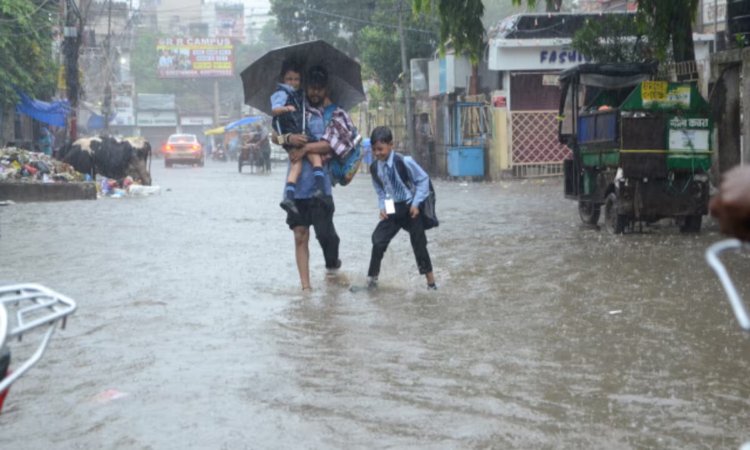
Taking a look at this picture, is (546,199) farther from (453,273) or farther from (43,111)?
(43,111)

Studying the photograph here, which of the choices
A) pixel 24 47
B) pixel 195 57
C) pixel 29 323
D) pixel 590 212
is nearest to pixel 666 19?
pixel 590 212

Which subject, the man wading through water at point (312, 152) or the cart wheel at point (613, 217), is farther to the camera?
the cart wheel at point (613, 217)

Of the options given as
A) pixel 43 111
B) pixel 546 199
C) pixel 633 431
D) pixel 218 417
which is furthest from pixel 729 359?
pixel 43 111

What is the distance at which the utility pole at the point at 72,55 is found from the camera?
27581 millimetres

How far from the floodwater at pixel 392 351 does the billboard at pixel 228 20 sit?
255 ft

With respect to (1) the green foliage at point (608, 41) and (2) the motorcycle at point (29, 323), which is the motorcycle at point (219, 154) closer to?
(1) the green foliage at point (608, 41)

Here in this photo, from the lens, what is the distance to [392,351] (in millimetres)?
5887

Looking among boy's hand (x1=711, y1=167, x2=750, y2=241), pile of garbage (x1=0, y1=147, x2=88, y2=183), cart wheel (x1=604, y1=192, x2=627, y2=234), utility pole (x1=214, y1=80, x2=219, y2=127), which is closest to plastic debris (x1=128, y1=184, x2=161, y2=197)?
pile of garbage (x1=0, y1=147, x2=88, y2=183)

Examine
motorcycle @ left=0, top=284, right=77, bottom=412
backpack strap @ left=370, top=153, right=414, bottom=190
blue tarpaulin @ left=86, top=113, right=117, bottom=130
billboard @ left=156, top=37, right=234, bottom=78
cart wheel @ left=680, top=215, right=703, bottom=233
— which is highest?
billboard @ left=156, top=37, right=234, bottom=78

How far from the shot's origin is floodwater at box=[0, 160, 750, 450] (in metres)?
4.36

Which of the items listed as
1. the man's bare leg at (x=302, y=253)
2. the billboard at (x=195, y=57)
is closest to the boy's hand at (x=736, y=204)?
the man's bare leg at (x=302, y=253)

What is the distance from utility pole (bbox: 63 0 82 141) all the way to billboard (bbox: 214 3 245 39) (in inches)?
2229

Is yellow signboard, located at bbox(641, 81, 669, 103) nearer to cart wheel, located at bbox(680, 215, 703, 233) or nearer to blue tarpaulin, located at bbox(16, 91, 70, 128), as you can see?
cart wheel, located at bbox(680, 215, 703, 233)

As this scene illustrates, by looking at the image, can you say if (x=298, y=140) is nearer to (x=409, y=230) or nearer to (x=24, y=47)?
(x=409, y=230)
